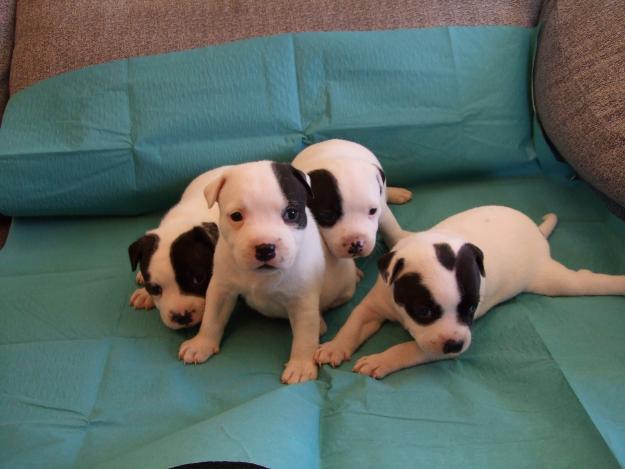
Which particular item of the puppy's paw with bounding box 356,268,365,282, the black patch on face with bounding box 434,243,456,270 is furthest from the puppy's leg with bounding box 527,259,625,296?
the puppy's paw with bounding box 356,268,365,282

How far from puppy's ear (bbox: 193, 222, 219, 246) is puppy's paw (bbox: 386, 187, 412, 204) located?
86 centimetres

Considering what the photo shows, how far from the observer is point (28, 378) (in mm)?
1689

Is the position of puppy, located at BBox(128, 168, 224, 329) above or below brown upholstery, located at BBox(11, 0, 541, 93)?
below

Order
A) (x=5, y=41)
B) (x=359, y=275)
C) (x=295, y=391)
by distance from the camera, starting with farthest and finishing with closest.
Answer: (x=5, y=41) → (x=359, y=275) → (x=295, y=391)

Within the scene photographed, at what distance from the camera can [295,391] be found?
153 centimetres

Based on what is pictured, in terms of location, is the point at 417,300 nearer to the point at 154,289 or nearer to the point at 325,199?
the point at 325,199

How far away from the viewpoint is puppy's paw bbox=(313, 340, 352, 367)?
1.67 meters

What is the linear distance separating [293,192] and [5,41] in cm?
183

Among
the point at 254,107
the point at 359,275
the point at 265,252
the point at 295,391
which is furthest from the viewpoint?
the point at 254,107

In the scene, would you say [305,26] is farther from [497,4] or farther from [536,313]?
[536,313]

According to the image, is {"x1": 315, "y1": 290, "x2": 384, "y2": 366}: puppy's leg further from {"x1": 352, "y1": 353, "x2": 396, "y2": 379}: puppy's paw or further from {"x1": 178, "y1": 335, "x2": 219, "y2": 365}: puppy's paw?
{"x1": 178, "y1": 335, "x2": 219, "y2": 365}: puppy's paw

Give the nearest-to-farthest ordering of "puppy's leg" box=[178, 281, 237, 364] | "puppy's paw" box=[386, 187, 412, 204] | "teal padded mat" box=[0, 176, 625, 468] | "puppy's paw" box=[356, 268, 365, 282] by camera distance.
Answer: "teal padded mat" box=[0, 176, 625, 468]
"puppy's leg" box=[178, 281, 237, 364]
"puppy's paw" box=[356, 268, 365, 282]
"puppy's paw" box=[386, 187, 412, 204]

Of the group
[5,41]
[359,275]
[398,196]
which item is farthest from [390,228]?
[5,41]

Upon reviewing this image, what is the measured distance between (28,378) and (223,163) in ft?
3.57
